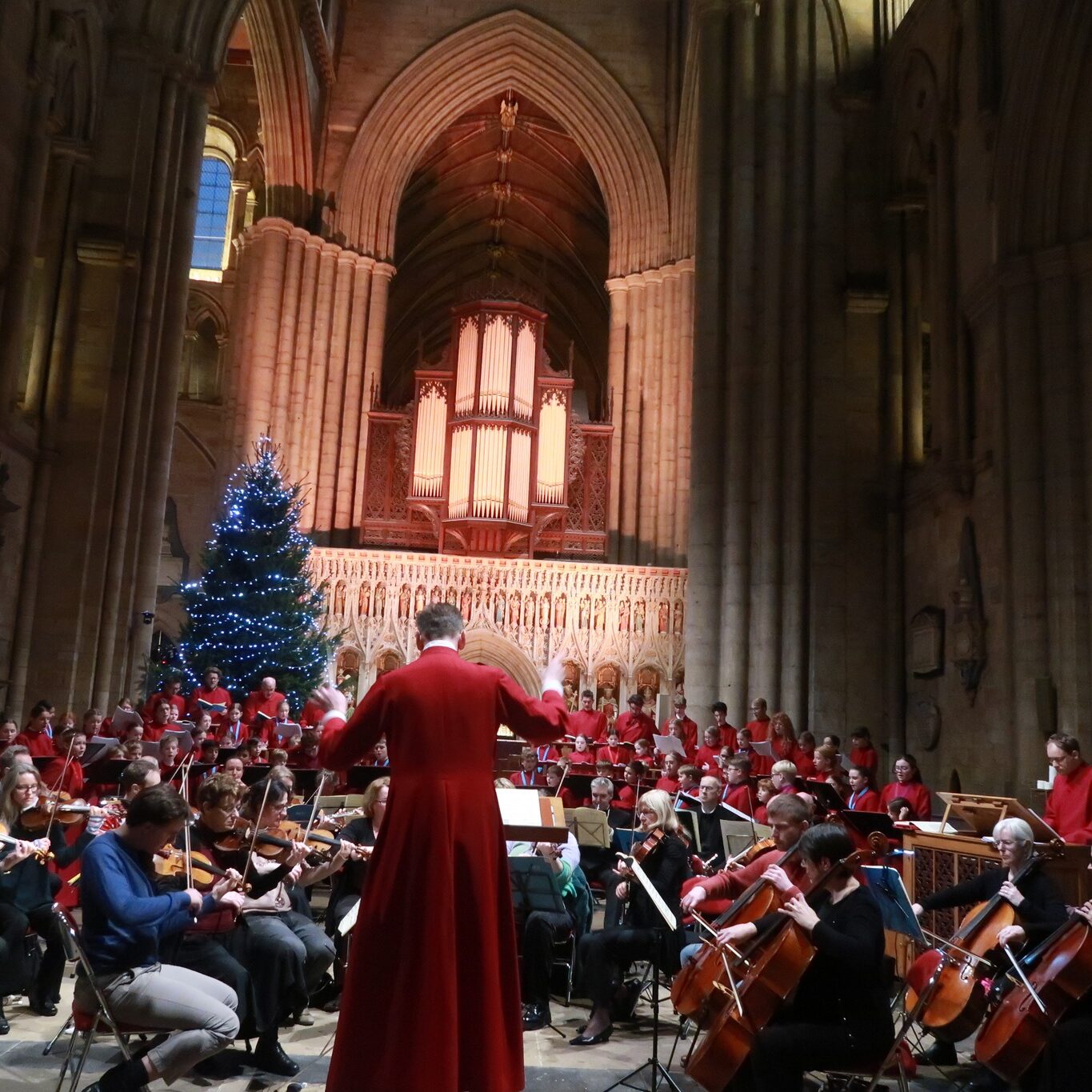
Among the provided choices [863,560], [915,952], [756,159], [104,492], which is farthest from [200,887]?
[756,159]

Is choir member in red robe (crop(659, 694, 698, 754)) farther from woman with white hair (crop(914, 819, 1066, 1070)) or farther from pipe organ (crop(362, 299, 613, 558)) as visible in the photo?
pipe organ (crop(362, 299, 613, 558))

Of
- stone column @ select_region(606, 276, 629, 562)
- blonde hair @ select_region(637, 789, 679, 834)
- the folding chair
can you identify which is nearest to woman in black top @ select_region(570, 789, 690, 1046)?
blonde hair @ select_region(637, 789, 679, 834)

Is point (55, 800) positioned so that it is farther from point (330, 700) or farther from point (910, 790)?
point (910, 790)

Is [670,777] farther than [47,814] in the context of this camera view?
Yes

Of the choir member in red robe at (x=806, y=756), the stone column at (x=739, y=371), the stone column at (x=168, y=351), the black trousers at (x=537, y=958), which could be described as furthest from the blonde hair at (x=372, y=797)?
the stone column at (x=168, y=351)

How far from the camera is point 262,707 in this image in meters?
A: 11.2

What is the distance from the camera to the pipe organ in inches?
780

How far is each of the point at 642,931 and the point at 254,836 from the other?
1965 millimetres

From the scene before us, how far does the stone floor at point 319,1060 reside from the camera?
4504 mm

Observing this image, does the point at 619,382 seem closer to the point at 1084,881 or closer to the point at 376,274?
the point at 376,274

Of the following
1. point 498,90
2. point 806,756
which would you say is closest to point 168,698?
point 806,756

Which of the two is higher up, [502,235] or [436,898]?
[502,235]

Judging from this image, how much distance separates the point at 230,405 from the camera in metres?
20.9

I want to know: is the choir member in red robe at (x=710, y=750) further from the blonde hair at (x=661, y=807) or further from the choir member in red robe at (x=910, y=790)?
the blonde hair at (x=661, y=807)
